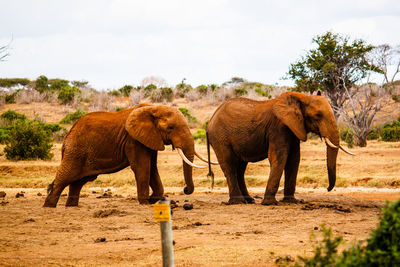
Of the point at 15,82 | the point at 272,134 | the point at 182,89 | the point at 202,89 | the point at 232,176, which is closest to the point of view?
the point at 272,134

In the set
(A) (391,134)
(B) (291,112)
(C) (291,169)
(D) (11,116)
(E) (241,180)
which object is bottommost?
(E) (241,180)

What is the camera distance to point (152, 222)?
33.6 ft

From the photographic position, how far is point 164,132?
1229 centimetres

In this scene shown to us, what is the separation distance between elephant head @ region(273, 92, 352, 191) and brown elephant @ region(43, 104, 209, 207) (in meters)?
2.10

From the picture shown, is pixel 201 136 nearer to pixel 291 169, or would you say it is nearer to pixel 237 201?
pixel 237 201

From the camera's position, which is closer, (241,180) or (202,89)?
(241,180)

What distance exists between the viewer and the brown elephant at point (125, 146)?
12172 millimetres

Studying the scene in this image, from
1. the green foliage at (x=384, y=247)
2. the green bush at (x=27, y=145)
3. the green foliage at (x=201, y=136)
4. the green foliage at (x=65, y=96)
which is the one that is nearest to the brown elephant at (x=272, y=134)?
the green foliage at (x=384, y=247)

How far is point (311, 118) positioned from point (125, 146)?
13.2 ft

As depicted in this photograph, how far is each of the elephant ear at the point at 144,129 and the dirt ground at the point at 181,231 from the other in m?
1.33

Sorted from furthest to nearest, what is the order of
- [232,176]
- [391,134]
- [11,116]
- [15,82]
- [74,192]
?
[15,82]
[11,116]
[391,134]
[232,176]
[74,192]

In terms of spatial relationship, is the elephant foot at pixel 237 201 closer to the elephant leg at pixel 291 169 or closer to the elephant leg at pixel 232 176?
the elephant leg at pixel 232 176

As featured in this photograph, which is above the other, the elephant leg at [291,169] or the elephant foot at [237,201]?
the elephant leg at [291,169]

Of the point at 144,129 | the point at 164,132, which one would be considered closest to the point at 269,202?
the point at 164,132
